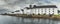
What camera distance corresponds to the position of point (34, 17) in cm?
202

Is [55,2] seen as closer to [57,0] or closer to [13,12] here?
[57,0]

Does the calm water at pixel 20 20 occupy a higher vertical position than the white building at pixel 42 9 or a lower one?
lower

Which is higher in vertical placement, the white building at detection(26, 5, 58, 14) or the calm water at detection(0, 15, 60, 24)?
the white building at detection(26, 5, 58, 14)

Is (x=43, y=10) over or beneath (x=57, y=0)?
beneath

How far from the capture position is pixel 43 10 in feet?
6.61

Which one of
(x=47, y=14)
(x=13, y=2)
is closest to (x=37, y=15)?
(x=47, y=14)

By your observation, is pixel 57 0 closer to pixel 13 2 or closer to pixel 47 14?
pixel 47 14

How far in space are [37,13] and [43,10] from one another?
0.13 metres

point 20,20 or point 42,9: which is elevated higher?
point 42,9

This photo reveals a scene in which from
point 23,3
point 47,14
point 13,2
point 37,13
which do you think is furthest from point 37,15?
point 13,2

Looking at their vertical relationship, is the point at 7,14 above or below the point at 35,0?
below

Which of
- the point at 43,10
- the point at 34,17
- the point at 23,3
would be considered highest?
the point at 23,3

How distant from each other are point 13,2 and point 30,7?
318 mm

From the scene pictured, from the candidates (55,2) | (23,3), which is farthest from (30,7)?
(55,2)
